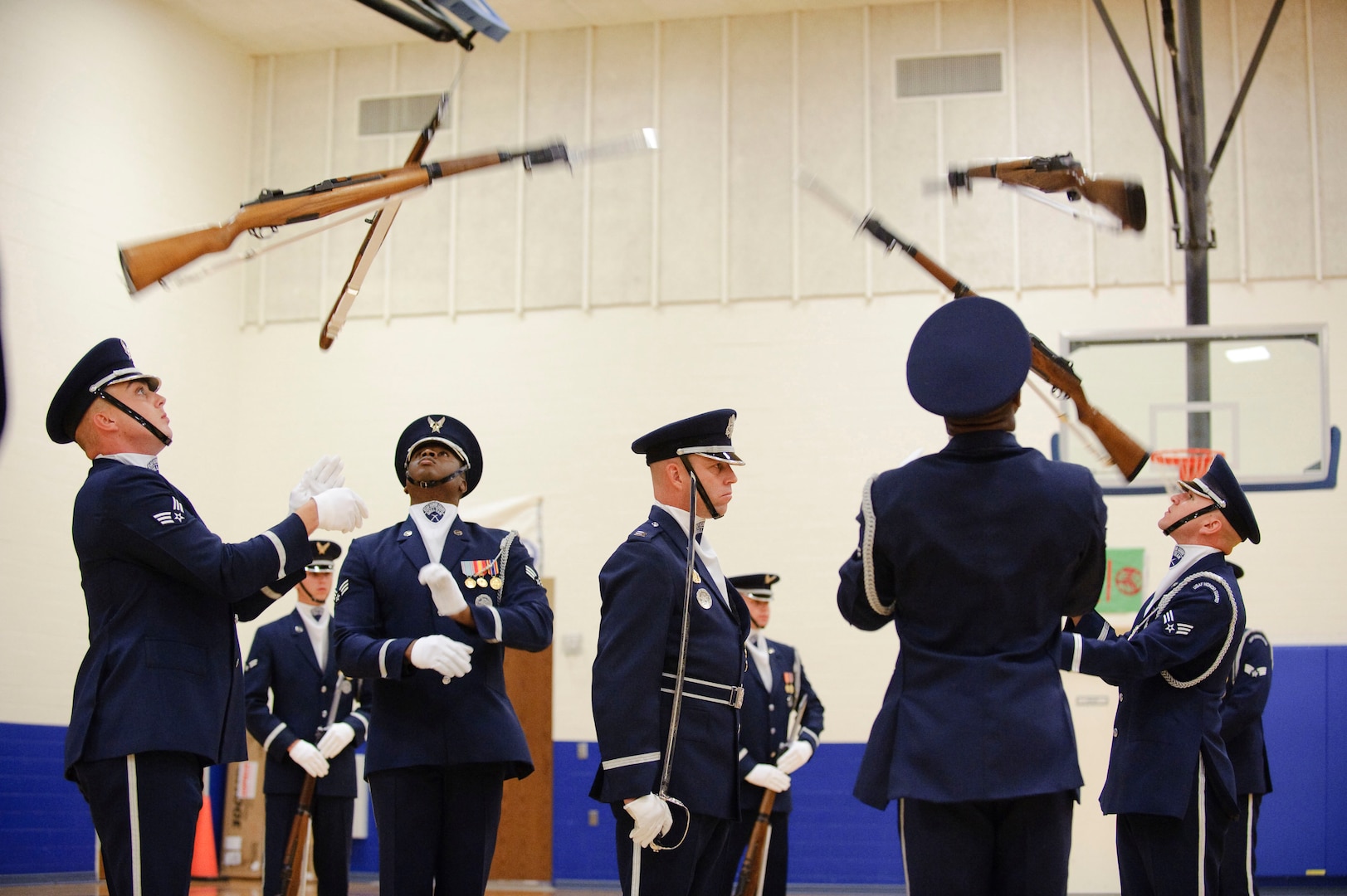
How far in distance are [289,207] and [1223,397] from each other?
5952 mm

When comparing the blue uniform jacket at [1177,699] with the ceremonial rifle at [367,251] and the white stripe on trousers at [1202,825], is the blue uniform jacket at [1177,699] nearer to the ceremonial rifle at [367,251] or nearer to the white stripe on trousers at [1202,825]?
the white stripe on trousers at [1202,825]

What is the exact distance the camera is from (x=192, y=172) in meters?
10.3

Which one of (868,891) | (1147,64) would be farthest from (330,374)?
(1147,64)

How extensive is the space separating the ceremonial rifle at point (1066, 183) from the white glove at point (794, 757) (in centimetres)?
282

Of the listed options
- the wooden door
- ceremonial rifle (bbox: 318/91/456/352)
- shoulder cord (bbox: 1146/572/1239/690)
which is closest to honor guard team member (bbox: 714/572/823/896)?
shoulder cord (bbox: 1146/572/1239/690)

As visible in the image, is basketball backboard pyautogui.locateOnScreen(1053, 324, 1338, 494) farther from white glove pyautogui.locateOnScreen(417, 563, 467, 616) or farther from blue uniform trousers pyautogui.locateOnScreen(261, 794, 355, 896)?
white glove pyautogui.locateOnScreen(417, 563, 467, 616)

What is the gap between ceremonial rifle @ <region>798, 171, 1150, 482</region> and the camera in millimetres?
4535

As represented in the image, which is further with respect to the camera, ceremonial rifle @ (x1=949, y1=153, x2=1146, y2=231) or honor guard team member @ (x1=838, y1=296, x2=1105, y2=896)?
ceremonial rifle @ (x1=949, y1=153, x2=1146, y2=231)

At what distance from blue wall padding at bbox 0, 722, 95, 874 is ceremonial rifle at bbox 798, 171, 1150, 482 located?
21.2ft

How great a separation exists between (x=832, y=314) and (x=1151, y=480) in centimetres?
265

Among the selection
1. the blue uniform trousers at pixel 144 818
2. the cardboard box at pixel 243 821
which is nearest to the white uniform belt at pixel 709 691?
the blue uniform trousers at pixel 144 818

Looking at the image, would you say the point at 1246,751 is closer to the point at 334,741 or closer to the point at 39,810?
the point at 334,741

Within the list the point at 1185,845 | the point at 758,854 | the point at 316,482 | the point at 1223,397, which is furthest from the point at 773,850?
the point at 1223,397

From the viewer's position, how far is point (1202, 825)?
3.92 m
